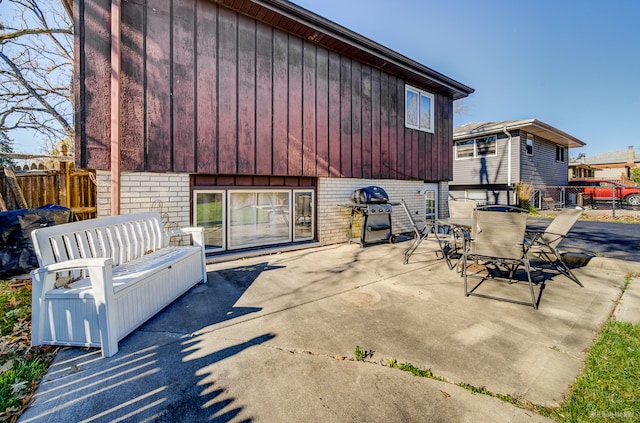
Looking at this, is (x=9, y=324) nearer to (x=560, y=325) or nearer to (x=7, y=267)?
(x=7, y=267)

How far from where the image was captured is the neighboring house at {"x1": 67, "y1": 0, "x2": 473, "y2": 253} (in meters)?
4.23

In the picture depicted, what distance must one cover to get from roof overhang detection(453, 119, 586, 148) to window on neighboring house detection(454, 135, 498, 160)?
58cm

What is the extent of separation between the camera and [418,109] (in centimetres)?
877

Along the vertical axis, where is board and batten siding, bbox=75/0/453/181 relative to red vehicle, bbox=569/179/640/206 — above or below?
above

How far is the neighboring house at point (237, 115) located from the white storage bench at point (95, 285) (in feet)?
4.64

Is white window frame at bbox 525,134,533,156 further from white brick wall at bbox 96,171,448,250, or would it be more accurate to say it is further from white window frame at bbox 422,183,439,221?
white window frame at bbox 422,183,439,221

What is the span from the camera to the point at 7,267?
388 cm

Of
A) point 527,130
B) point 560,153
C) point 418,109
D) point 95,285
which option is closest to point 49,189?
point 95,285

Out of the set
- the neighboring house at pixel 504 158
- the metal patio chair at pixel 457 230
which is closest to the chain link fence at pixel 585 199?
the neighboring house at pixel 504 158

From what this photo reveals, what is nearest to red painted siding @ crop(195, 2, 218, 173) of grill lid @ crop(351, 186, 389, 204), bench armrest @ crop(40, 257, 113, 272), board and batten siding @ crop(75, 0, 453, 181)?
board and batten siding @ crop(75, 0, 453, 181)

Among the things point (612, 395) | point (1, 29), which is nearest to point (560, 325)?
point (612, 395)

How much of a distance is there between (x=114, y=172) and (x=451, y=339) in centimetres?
500

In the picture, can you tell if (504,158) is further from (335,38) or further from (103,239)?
(103,239)

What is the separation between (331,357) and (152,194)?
4031mm
